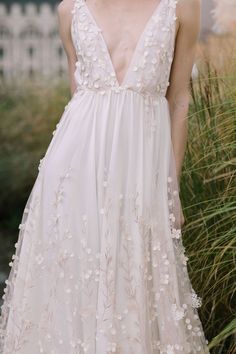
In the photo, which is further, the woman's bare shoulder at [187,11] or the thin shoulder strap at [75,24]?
the thin shoulder strap at [75,24]

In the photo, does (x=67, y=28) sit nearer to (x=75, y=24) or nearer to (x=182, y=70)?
(x=75, y=24)

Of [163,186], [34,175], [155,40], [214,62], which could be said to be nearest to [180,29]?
[155,40]

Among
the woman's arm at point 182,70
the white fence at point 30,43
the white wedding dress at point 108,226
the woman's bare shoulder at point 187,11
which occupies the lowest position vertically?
the white wedding dress at point 108,226

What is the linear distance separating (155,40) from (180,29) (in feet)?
0.33

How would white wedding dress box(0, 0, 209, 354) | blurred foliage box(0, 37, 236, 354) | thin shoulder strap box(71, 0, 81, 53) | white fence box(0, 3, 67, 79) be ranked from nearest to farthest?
white wedding dress box(0, 0, 209, 354) → thin shoulder strap box(71, 0, 81, 53) → blurred foliage box(0, 37, 236, 354) → white fence box(0, 3, 67, 79)

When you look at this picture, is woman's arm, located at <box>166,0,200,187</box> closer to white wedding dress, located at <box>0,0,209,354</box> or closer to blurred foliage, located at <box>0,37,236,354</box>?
white wedding dress, located at <box>0,0,209,354</box>

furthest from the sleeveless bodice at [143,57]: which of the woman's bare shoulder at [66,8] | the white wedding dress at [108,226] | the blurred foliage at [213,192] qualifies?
the blurred foliage at [213,192]

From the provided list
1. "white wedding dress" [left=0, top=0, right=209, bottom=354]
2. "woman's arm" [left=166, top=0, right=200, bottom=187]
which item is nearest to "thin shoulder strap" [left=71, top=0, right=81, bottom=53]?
"white wedding dress" [left=0, top=0, right=209, bottom=354]

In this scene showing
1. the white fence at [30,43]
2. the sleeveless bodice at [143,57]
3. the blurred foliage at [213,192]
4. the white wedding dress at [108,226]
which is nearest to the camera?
the white wedding dress at [108,226]

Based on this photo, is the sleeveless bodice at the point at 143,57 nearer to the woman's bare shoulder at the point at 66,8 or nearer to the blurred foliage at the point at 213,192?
the woman's bare shoulder at the point at 66,8

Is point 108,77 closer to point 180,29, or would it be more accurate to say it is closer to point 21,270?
point 180,29

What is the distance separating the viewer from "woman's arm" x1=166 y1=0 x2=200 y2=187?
3287 millimetres

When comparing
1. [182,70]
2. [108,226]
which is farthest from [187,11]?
[108,226]

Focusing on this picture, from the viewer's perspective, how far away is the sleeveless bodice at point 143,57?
3.27 meters
